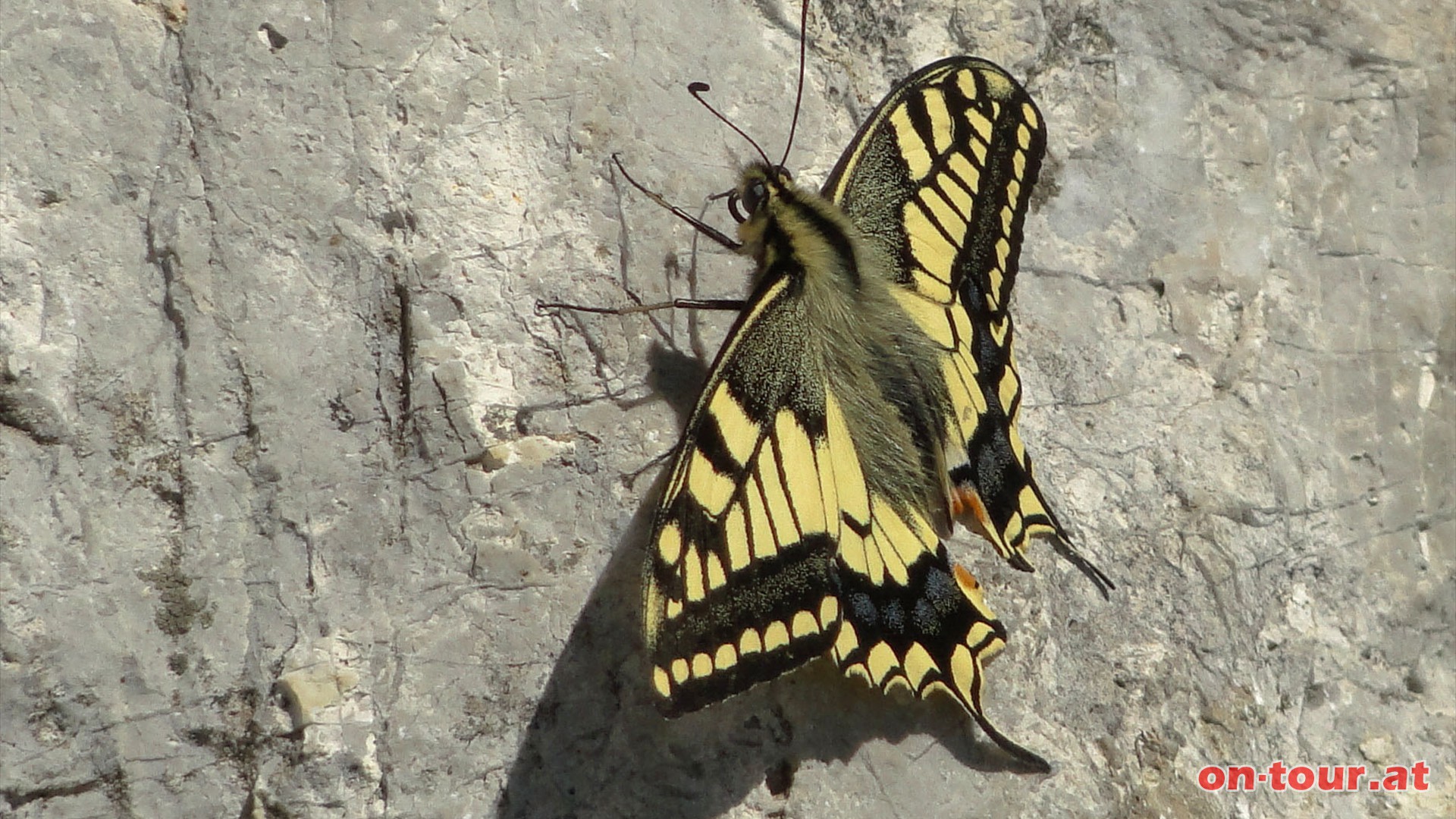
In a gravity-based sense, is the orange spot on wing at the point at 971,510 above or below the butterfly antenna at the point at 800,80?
below

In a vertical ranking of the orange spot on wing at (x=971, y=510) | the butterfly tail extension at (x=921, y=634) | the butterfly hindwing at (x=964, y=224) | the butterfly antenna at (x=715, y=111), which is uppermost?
the butterfly antenna at (x=715, y=111)

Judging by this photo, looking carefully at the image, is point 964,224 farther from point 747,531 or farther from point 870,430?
point 747,531

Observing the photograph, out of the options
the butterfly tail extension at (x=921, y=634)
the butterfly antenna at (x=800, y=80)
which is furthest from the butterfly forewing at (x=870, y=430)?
the butterfly antenna at (x=800, y=80)

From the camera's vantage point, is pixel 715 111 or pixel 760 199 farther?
pixel 715 111
